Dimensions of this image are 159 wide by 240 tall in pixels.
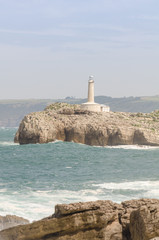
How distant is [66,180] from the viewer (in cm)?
3622

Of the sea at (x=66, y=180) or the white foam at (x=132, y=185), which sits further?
the white foam at (x=132, y=185)

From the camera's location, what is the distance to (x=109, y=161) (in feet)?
177

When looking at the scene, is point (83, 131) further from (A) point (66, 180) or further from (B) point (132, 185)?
(B) point (132, 185)

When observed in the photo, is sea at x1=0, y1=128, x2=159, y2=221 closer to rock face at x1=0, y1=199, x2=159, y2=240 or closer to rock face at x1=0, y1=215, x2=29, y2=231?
rock face at x1=0, y1=215, x2=29, y2=231

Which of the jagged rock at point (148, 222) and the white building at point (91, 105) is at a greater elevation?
the white building at point (91, 105)

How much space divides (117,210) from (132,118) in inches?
3236

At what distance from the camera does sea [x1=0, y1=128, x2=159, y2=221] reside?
83.0 feet

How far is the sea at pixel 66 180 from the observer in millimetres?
25309

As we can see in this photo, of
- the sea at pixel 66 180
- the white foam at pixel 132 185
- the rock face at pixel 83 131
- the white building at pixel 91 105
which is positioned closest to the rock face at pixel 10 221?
the sea at pixel 66 180

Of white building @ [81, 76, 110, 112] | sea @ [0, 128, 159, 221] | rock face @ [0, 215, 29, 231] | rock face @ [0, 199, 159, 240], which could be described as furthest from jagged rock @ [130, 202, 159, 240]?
white building @ [81, 76, 110, 112]

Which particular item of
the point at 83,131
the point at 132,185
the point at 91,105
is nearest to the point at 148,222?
the point at 132,185

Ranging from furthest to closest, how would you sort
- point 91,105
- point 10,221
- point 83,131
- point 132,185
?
point 91,105 < point 83,131 < point 132,185 < point 10,221

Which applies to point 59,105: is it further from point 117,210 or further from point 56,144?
point 117,210

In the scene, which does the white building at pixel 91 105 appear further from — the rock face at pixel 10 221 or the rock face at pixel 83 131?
the rock face at pixel 10 221
